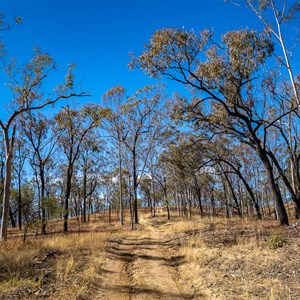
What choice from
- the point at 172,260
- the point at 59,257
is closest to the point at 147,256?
the point at 172,260

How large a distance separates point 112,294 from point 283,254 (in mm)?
5944

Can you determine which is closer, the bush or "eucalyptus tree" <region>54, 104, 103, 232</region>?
the bush

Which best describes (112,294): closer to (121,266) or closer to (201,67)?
(121,266)

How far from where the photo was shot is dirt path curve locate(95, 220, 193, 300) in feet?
24.1

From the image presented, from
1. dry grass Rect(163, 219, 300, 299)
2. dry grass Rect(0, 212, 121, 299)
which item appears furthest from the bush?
dry grass Rect(0, 212, 121, 299)

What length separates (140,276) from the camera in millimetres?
8992

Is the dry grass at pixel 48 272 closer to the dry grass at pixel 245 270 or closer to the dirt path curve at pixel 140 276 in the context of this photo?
the dirt path curve at pixel 140 276

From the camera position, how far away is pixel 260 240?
12.6m

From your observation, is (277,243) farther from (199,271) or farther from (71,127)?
(71,127)

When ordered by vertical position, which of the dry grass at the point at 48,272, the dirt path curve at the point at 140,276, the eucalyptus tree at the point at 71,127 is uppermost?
the eucalyptus tree at the point at 71,127

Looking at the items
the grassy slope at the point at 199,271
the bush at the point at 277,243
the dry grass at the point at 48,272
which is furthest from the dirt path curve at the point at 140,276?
the bush at the point at 277,243

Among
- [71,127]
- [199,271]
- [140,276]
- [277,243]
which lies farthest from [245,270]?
[71,127]

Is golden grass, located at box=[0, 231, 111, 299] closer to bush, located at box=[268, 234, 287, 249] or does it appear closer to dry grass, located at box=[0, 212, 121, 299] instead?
dry grass, located at box=[0, 212, 121, 299]

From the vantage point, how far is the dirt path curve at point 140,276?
24.1 feet
